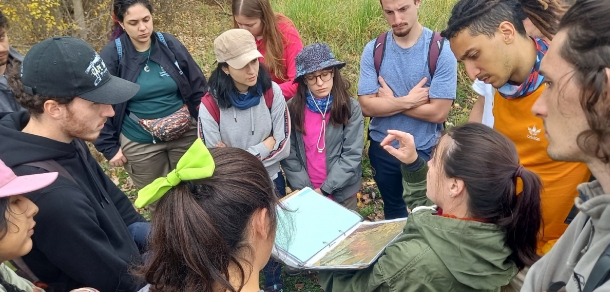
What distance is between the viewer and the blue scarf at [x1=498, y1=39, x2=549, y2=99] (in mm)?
2258

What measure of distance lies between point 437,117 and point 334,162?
0.84 metres

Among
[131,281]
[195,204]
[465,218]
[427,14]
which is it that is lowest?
[427,14]

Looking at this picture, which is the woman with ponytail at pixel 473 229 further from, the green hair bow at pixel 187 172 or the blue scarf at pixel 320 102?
the blue scarf at pixel 320 102

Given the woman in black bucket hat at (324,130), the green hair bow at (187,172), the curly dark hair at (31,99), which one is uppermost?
the curly dark hair at (31,99)

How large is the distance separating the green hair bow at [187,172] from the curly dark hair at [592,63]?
116cm

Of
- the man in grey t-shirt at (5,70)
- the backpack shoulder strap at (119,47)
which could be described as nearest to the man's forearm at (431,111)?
the backpack shoulder strap at (119,47)

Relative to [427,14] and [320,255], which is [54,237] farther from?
[427,14]

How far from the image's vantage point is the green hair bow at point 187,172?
4.85 feet

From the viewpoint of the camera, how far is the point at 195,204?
4.82ft

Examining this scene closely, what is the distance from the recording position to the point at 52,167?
77.8 inches

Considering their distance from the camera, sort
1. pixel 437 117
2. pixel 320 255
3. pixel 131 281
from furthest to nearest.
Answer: pixel 437 117 < pixel 131 281 < pixel 320 255

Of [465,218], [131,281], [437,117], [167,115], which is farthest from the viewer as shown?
[167,115]

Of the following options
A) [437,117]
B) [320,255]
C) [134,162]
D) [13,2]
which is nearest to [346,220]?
[320,255]

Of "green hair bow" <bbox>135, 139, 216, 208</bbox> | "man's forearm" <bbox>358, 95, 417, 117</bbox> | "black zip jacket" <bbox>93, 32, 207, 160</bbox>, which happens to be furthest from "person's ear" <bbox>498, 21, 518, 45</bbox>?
"black zip jacket" <bbox>93, 32, 207, 160</bbox>
